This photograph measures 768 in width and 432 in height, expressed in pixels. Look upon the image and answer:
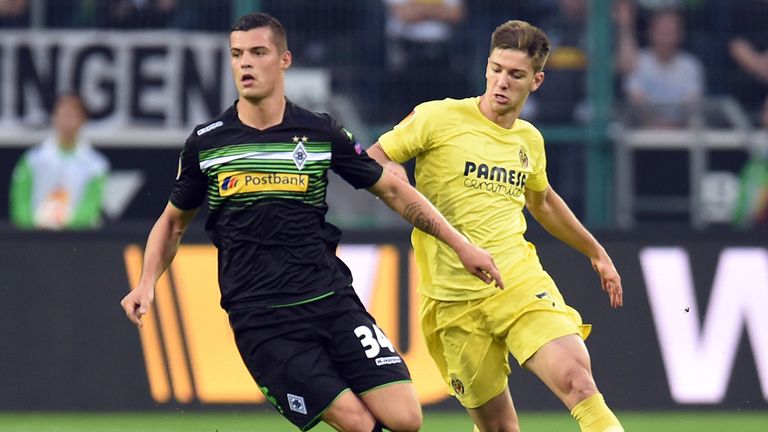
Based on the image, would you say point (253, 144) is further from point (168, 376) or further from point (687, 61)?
point (687, 61)

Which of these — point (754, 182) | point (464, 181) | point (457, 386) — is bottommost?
point (754, 182)

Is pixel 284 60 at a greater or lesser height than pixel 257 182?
greater

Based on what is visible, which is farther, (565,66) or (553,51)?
(553,51)

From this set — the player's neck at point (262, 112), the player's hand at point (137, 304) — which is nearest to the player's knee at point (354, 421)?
the player's hand at point (137, 304)

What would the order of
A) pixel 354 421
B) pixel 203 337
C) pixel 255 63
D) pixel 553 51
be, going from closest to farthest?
1. pixel 354 421
2. pixel 255 63
3. pixel 203 337
4. pixel 553 51

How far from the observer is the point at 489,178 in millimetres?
7074

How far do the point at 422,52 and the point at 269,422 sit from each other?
4038 millimetres

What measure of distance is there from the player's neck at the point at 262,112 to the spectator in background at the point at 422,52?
6.09m

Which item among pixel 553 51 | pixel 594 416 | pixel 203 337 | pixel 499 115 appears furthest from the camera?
pixel 553 51

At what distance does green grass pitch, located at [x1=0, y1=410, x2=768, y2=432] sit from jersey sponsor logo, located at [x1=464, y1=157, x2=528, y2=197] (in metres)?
2.96

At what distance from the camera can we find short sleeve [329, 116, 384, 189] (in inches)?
254

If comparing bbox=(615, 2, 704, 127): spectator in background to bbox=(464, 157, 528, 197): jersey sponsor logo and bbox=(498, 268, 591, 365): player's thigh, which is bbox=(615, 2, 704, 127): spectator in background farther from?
bbox=(498, 268, 591, 365): player's thigh

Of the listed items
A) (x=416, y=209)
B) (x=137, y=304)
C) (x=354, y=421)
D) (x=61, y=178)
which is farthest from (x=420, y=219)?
(x=61, y=178)

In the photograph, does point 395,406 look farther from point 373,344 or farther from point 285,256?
point 285,256
